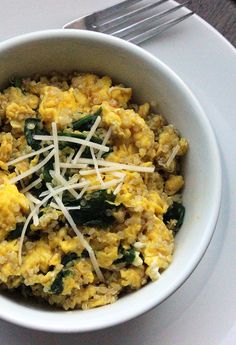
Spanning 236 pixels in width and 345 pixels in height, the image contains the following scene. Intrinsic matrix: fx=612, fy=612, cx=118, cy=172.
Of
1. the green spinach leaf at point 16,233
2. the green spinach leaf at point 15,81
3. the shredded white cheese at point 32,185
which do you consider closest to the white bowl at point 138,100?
the green spinach leaf at point 15,81

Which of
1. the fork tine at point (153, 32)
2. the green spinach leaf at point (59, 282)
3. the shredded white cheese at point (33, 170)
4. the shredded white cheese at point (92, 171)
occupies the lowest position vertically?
the green spinach leaf at point (59, 282)

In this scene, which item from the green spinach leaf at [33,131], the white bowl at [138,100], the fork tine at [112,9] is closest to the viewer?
the white bowl at [138,100]

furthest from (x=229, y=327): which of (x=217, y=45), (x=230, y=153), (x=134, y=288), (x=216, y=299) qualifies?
(x=217, y=45)

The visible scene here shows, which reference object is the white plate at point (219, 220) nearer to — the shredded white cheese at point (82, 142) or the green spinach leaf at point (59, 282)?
the green spinach leaf at point (59, 282)

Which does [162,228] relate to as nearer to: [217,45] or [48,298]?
[48,298]


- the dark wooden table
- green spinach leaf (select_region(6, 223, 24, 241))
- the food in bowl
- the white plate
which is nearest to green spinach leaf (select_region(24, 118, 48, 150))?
the food in bowl

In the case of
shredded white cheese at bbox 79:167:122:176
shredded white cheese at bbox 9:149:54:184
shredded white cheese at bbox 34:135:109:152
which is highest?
shredded white cheese at bbox 34:135:109:152

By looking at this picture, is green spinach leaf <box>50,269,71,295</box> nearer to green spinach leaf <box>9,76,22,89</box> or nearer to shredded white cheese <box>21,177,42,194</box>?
shredded white cheese <box>21,177,42,194</box>

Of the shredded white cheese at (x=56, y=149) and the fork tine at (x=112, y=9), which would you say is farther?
the fork tine at (x=112, y=9)
